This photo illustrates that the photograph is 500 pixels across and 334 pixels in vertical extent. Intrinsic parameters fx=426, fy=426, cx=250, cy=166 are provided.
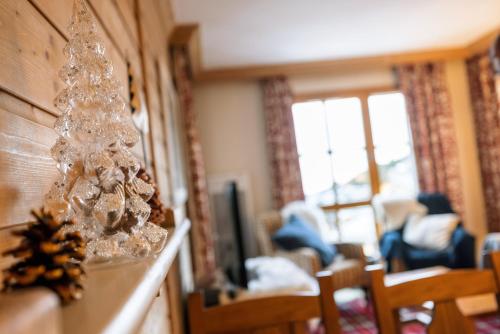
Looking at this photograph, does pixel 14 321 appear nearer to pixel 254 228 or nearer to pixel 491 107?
pixel 254 228

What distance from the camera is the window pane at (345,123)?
538cm

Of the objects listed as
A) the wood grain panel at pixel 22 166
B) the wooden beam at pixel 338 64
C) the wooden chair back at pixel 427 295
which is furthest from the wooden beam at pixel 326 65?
the wood grain panel at pixel 22 166

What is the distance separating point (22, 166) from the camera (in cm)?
52

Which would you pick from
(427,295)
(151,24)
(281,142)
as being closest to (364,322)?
(281,142)

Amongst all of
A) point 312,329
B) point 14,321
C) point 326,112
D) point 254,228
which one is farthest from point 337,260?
point 14,321

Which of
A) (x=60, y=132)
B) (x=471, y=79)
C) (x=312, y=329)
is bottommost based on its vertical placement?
(x=312, y=329)

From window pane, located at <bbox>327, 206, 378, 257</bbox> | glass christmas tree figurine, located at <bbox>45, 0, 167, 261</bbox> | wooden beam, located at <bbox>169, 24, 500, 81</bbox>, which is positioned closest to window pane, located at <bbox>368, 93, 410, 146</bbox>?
wooden beam, located at <bbox>169, 24, 500, 81</bbox>

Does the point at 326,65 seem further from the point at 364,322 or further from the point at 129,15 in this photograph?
the point at 129,15

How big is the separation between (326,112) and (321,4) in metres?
2.09

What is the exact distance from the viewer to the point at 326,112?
543cm

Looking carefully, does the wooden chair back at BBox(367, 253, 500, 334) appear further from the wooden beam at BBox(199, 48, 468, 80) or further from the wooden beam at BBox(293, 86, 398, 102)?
the wooden beam at BBox(293, 86, 398, 102)

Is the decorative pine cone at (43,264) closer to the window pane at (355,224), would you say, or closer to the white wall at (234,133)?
the white wall at (234,133)

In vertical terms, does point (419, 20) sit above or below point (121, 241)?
above

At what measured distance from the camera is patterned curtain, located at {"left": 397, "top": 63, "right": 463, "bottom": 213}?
17.6 feet
